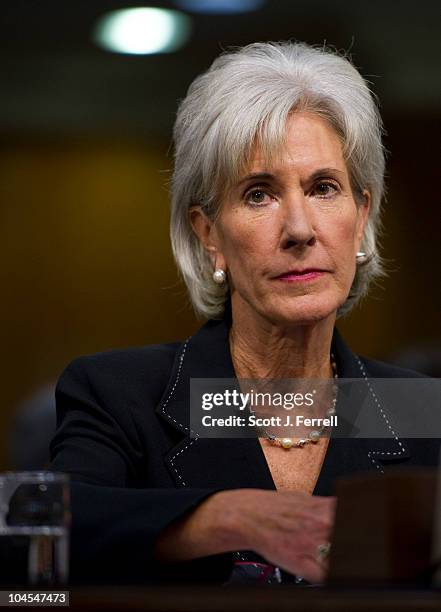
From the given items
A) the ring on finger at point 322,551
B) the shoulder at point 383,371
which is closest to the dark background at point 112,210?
the shoulder at point 383,371

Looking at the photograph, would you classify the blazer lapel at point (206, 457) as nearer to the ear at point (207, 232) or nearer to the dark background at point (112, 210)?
the ear at point (207, 232)

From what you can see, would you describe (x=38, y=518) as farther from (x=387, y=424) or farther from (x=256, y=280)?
(x=387, y=424)

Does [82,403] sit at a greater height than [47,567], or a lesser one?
greater

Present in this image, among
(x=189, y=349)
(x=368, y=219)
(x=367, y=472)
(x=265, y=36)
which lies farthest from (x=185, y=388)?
Answer: (x=265, y=36)

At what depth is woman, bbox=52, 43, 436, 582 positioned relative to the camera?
206 cm

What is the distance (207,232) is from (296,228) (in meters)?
0.32

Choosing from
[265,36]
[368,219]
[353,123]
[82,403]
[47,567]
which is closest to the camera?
[47,567]

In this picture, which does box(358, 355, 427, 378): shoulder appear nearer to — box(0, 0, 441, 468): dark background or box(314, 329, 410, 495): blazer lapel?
box(314, 329, 410, 495): blazer lapel

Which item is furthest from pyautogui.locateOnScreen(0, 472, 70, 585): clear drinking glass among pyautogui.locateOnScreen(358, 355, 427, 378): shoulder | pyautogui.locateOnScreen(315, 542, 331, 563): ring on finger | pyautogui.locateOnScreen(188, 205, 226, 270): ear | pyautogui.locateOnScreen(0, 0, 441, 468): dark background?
pyautogui.locateOnScreen(0, 0, 441, 468): dark background

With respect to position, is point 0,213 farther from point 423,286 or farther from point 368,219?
point 368,219

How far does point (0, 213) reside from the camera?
5.48m

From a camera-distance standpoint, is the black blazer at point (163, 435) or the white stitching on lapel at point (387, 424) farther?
the white stitching on lapel at point (387, 424)

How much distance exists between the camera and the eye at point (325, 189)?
216 centimetres

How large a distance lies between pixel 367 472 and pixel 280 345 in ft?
1.00
